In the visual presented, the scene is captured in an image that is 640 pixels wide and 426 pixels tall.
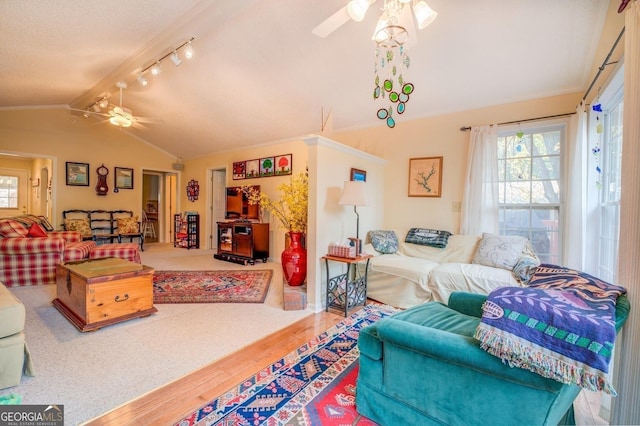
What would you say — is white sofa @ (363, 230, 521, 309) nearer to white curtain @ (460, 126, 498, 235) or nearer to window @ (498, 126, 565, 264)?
white curtain @ (460, 126, 498, 235)

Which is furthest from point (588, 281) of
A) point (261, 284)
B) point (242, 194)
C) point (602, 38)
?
point (242, 194)

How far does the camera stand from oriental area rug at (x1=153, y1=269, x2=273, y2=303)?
11.0 ft

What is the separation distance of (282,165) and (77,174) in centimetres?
467

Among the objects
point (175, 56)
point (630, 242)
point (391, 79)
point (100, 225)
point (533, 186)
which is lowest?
point (100, 225)

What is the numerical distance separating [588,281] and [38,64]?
5.70 m

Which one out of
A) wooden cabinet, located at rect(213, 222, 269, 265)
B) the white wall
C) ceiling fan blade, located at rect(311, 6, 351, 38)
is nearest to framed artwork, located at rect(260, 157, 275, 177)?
wooden cabinet, located at rect(213, 222, 269, 265)

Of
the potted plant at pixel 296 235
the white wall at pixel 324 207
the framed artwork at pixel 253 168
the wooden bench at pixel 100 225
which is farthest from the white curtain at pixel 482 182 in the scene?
the wooden bench at pixel 100 225

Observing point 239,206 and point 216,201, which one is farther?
point 216,201

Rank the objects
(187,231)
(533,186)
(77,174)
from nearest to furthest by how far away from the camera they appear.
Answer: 1. (533,186)
2. (77,174)
3. (187,231)

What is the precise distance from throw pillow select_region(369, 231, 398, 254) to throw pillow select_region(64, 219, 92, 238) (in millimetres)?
6012

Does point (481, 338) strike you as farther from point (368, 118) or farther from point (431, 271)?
point (368, 118)

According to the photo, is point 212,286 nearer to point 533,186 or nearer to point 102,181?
point 533,186

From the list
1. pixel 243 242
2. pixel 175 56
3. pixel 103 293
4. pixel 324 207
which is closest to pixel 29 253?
pixel 103 293

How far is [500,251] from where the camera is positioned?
304 cm
